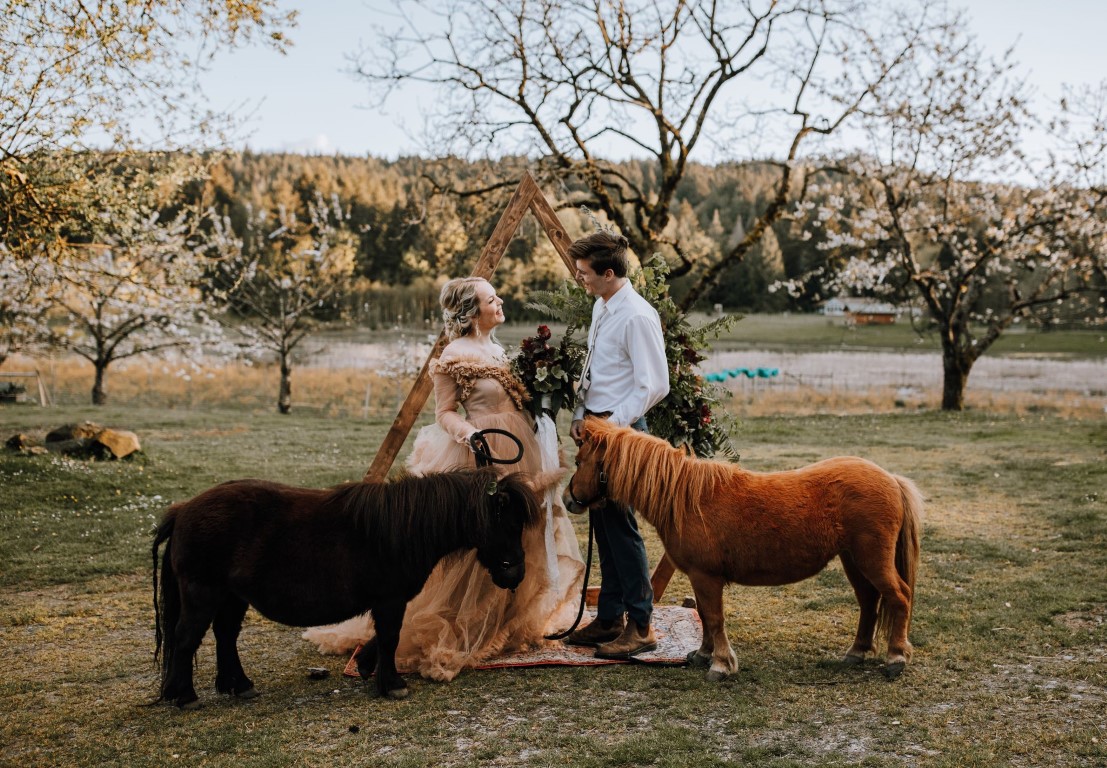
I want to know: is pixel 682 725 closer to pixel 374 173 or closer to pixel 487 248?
pixel 487 248

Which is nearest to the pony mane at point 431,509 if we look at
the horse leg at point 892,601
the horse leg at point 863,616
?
the horse leg at point 892,601

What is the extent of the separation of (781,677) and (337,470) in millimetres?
8668

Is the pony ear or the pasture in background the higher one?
the pony ear

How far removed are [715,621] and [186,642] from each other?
2.73 m

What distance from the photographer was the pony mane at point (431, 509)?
440cm

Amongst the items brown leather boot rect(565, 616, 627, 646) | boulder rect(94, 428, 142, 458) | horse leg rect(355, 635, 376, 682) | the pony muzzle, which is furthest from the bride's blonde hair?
boulder rect(94, 428, 142, 458)

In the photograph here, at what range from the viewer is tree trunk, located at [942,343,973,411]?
64.0ft

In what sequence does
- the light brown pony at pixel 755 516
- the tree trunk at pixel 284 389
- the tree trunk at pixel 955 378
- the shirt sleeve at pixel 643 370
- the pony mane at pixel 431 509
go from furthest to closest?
the tree trunk at pixel 284 389, the tree trunk at pixel 955 378, the shirt sleeve at pixel 643 370, the light brown pony at pixel 755 516, the pony mane at pixel 431 509

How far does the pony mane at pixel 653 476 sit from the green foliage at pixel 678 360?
28.7 inches

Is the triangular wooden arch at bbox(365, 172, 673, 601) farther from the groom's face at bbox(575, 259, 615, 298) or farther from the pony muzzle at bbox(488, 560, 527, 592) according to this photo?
the pony muzzle at bbox(488, 560, 527, 592)

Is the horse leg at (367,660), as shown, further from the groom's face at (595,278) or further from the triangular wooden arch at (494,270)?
the groom's face at (595,278)

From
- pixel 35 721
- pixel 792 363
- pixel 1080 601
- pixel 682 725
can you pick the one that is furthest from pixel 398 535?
pixel 792 363

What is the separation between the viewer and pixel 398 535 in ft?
14.4

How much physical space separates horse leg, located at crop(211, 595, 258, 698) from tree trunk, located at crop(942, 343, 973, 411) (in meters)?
18.2
